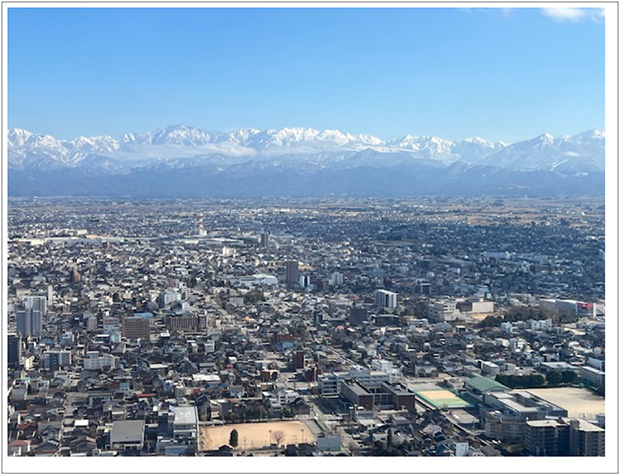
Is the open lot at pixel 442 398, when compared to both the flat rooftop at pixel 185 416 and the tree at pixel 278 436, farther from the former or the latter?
the flat rooftop at pixel 185 416

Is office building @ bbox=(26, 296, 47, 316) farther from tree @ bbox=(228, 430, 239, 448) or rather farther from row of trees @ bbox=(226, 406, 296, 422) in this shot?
tree @ bbox=(228, 430, 239, 448)

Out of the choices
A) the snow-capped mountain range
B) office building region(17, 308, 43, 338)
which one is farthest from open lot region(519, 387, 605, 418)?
the snow-capped mountain range

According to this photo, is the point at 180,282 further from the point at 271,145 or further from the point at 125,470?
the point at 271,145

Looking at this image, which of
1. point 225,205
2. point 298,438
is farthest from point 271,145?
point 298,438

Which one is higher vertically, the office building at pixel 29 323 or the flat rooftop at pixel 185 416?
the office building at pixel 29 323

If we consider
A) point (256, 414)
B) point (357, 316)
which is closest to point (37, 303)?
point (357, 316)

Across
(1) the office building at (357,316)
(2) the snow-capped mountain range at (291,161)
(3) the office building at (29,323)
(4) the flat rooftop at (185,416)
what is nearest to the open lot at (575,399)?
(4) the flat rooftop at (185,416)
